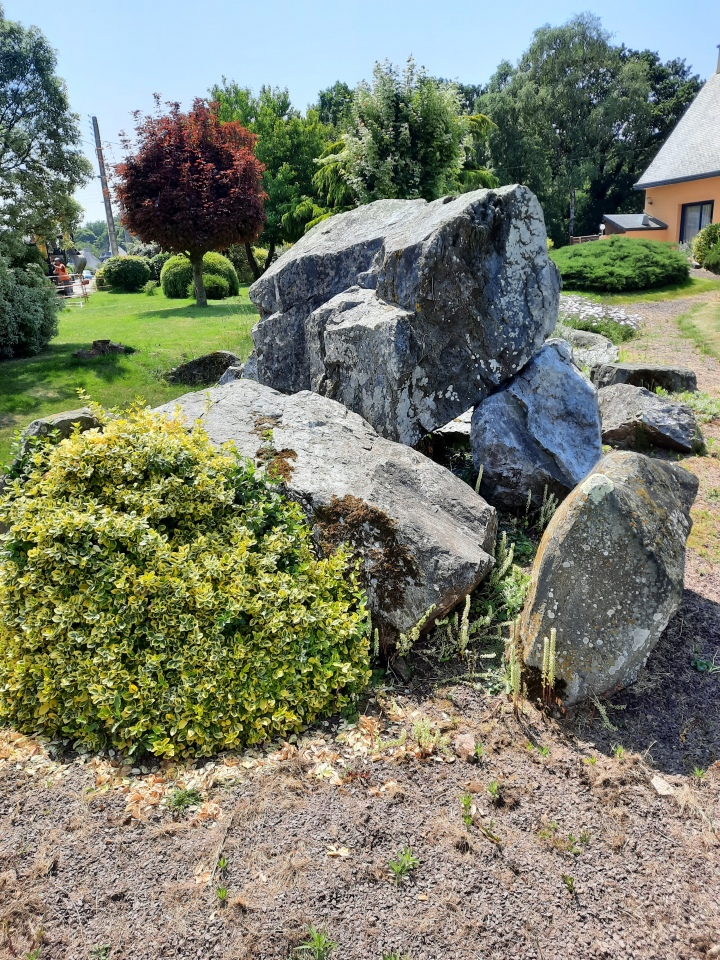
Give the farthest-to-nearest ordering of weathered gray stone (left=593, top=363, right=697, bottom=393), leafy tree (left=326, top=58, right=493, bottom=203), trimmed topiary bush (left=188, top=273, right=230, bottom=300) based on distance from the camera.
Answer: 1. trimmed topiary bush (left=188, top=273, right=230, bottom=300)
2. leafy tree (left=326, top=58, right=493, bottom=203)
3. weathered gray stone (left=593, top=363, right=697, bottom=393)

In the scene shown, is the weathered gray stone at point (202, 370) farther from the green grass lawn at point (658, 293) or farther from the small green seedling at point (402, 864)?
the green grass lawn at point (658, 293)

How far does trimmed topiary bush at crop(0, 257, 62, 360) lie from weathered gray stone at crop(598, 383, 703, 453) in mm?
11079

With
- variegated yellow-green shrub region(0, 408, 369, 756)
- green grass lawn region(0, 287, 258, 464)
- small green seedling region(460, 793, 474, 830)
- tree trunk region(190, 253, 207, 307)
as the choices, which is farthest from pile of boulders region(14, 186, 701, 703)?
tree trunk region(190, 253, 207, 307)

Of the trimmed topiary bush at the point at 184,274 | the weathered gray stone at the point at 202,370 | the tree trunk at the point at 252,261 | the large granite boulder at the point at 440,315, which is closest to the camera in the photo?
the large granite boulder at the point at 440,315

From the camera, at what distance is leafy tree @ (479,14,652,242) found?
146 ft

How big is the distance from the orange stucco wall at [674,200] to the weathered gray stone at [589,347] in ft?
70.0

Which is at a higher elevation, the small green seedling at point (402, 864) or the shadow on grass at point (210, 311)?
the shadow on grass at point (210, 311)

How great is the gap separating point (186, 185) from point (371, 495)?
15604 millimetres

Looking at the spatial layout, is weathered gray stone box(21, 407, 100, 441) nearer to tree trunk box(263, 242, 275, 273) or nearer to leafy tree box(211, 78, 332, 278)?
leafy tree box(211, 78, 332, 278)

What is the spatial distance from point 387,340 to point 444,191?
8.55m

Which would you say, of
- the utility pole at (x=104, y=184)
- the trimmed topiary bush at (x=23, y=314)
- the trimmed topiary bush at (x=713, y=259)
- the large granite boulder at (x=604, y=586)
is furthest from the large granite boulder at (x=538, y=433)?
the utility pole at (x=104, y=184)

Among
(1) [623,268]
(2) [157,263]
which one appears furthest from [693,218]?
(2) [157,263]

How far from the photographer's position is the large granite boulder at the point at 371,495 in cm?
429

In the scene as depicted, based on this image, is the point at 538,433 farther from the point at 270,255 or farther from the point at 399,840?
the point at 270,255
